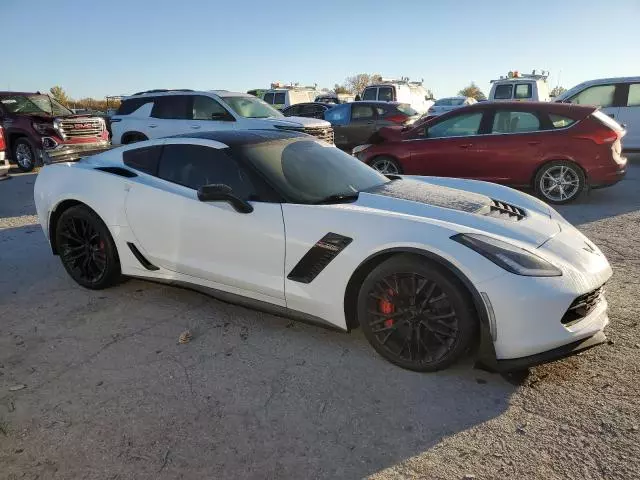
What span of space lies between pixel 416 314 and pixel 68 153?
153 inches

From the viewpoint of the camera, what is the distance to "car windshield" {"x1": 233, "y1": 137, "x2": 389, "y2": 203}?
333 centimetres

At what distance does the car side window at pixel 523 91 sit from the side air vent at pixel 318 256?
14.6 metres

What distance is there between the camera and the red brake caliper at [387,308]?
291cm

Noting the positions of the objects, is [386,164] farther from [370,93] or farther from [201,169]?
[370,93]

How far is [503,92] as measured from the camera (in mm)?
15625

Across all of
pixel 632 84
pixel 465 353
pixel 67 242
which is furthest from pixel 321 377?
pixel 632 84

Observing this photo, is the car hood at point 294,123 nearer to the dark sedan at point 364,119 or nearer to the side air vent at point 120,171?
the dark sedan at point 364,119

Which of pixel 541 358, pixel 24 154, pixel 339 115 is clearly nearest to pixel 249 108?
pixel 339 115

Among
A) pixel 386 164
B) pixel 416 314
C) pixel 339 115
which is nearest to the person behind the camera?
Answer: pixel 416 314

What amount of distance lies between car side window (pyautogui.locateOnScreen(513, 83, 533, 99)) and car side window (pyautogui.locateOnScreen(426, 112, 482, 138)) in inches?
352

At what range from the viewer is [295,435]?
7.88 feet

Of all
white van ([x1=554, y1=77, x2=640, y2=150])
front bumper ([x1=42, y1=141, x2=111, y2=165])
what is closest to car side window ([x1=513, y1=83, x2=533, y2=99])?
white van ([x1=554, y1=77, x2=640, y2=150])

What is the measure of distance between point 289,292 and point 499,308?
1290 mm

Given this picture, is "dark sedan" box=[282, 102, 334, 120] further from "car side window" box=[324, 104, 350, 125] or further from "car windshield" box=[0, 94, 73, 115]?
"car windshield" box=[0, 94, 73, 115]
